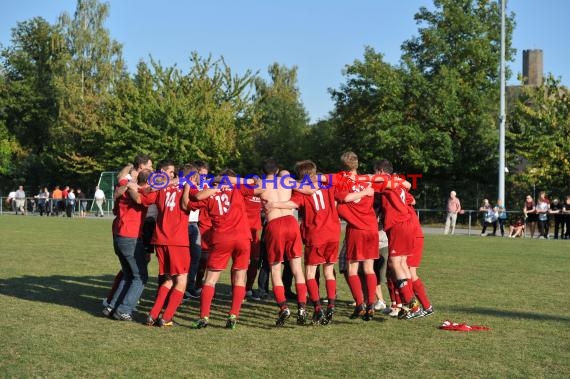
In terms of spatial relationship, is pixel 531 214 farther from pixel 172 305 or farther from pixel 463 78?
pixel 172 305

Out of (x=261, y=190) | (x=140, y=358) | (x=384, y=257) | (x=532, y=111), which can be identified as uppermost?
(x=532, y=111)

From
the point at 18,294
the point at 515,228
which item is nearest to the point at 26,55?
the point at 515,228

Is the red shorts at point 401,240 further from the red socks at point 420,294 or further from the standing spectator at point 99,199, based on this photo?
the standing spectator at point 99,199

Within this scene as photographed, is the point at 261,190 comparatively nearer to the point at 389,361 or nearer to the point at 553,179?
the point at 389,361

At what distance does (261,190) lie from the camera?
9633 mm

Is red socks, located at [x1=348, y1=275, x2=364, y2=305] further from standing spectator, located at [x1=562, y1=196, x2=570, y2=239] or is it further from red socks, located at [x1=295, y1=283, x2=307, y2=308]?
standing spectator, located at [x1=562, y1=196, x2=570, y2=239]

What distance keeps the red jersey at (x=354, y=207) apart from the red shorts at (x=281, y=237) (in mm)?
704

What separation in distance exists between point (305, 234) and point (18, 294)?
4.65m

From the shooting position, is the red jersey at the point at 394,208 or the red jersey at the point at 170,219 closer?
the red jersey at the point at 170,219

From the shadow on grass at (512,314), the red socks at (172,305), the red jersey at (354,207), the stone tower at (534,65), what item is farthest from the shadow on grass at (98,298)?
the stone tower at (534,65)

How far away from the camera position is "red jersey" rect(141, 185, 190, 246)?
949 centimetres

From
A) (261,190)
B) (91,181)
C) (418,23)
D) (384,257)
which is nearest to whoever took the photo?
(261,190)

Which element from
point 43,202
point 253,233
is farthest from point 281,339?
point 43,202

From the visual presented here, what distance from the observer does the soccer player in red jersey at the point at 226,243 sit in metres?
9.31
